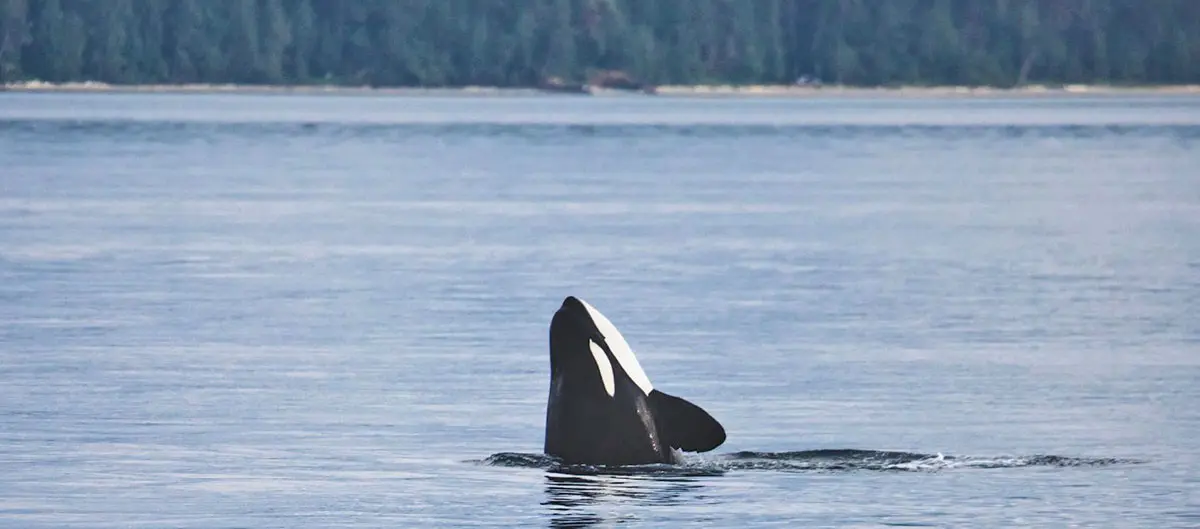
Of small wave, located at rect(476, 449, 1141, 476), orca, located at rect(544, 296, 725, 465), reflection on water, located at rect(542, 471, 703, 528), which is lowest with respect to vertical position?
small wave, located at rect(476, 449, 1141, 476)

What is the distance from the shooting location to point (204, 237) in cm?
4794

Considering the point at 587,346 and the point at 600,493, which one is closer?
the point at 587,346

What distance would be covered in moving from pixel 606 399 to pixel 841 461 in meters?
2.83

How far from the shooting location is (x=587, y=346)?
688 inches

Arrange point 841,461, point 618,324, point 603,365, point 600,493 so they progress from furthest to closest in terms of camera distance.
→ point 618,324 < point 841,461 < point 600,493 < point 603,365

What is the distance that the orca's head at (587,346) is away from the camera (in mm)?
17469

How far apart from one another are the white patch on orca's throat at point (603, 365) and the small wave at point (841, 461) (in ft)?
5.27

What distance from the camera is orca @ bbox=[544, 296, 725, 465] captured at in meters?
17.4

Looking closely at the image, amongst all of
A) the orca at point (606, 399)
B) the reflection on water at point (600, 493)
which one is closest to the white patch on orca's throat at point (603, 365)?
the orca at point (606, 399)

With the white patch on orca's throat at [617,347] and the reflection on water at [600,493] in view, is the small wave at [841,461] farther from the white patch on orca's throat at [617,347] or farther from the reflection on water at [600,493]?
the white patch on orca's throat at [617,347]

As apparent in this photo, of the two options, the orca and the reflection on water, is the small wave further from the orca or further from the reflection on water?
the orca

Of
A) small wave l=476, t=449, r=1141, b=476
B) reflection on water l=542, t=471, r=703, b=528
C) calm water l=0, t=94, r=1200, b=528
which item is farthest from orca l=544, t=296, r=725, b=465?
small wave l=476, t=449, r=1141, b=476

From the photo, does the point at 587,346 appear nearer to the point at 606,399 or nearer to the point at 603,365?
the point at 603,365

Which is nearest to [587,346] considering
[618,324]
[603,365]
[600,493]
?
[603,365]
